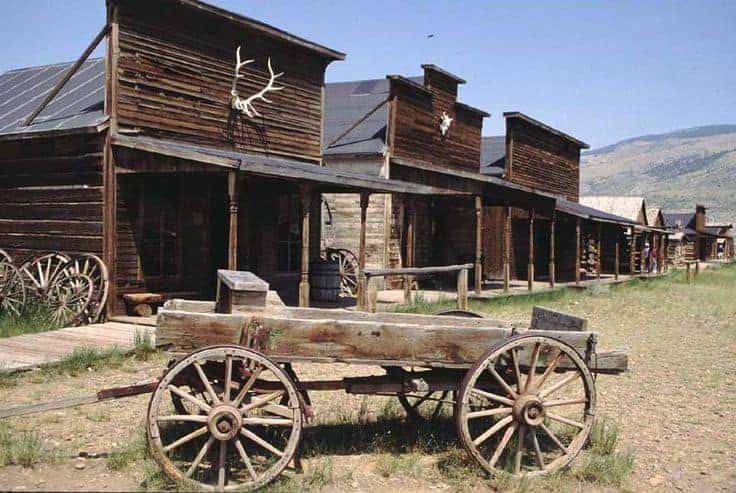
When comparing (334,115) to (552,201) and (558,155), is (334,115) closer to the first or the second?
(552,201)

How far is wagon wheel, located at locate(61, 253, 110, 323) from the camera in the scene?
37.9 feet

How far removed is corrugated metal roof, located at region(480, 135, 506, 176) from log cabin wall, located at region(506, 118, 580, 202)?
0.88 m

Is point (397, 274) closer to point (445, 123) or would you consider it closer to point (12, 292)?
point (12, 292)

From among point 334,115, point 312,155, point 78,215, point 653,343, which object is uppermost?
point 334,115

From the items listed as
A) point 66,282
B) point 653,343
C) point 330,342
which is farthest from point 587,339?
point 66,282

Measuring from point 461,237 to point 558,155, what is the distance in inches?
375

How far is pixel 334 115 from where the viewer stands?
857 inches

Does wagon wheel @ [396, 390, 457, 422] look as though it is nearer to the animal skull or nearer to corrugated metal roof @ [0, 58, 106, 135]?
corrugated metal roof @ [0, 58, 106, 135]

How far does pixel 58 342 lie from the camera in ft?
31.2

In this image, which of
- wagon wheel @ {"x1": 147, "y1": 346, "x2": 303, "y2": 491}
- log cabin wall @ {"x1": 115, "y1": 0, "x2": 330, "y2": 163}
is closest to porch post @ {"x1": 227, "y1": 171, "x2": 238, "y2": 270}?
log cabin wall @ {"x1": 115, "y1": 0, "x2": 330, "y2": 163}

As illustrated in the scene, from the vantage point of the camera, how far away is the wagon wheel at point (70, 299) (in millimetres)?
11297

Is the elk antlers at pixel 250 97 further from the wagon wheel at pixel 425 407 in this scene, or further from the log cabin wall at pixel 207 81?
the wagon wheel at pixel 425 407

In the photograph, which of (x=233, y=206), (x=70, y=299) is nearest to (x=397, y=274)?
(x=233, y=206)

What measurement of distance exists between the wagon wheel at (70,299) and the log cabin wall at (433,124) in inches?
377
